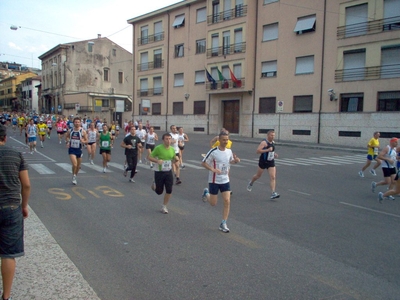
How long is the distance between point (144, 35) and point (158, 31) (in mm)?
2857

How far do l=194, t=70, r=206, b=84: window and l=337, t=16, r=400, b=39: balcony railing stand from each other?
1483 cm

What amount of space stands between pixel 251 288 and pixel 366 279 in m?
1.47

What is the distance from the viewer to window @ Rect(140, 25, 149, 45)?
1823 inches

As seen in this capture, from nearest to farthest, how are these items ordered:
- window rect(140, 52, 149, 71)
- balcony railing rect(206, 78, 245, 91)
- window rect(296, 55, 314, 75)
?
window rect(296, 55, 314, 75) → balcony railing rect(206, 78, 245, 91) → window rect(140, 52, 149, 71)

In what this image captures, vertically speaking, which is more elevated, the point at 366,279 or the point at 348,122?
the point at 348,122

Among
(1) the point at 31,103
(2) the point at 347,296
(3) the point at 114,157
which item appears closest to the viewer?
(2) the point at 347,296

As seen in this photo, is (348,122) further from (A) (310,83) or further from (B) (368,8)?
(B) (368,8)

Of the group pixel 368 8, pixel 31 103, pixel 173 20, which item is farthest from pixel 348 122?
pixel 31 103

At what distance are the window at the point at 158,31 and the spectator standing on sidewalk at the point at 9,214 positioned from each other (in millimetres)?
42552

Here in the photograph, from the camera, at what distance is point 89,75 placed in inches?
2549

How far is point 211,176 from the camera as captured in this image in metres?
6.91

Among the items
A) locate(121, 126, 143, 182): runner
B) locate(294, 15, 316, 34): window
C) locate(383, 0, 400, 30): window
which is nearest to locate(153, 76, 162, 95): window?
locate(294, 15, 316, 34): window

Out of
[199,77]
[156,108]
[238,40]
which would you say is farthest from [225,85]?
[156,108]

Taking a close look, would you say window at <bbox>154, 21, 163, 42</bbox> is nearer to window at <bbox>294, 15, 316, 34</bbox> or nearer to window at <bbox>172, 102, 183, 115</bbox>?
window at <bbox>172, 102, 183, 115</bbox>
